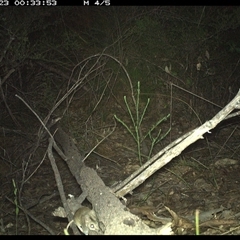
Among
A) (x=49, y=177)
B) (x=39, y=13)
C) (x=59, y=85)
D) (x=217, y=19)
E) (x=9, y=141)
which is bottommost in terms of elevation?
(x=49, y=177)

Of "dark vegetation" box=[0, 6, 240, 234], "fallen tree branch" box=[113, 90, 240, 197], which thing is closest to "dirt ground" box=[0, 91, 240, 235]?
"dark vegetation" box=[0, 6, 240, 234]

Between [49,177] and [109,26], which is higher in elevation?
[109,26]

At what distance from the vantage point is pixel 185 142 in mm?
2578

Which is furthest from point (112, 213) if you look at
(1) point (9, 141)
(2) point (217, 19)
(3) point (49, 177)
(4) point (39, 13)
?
(2) point (217, 19)

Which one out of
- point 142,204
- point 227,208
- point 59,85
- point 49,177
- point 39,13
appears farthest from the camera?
point 59,85

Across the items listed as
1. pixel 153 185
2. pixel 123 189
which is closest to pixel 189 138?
pixel 123 189

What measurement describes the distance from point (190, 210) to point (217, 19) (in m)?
2.46

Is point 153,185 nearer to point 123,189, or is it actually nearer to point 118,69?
point 123,189

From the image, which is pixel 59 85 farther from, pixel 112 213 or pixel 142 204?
pixel 112 213

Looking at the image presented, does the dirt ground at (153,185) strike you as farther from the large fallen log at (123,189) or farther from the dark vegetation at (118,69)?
the large fallen log at (123,189)

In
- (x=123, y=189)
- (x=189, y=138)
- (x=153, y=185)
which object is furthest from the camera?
(x=153, y=185)

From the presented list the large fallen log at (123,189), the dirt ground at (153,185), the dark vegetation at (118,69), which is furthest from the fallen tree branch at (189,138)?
the dark vegetation at (118,69)

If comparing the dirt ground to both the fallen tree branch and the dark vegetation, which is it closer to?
the dark vegetation

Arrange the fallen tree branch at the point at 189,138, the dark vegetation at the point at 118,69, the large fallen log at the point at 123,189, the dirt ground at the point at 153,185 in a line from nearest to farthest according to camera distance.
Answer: the large fallen log at the point at 123,189 < the fallen tree branch at the point at 189,138 < the dirt ground at the point at 153,185 < the dark vegetation at the point at 118,69
